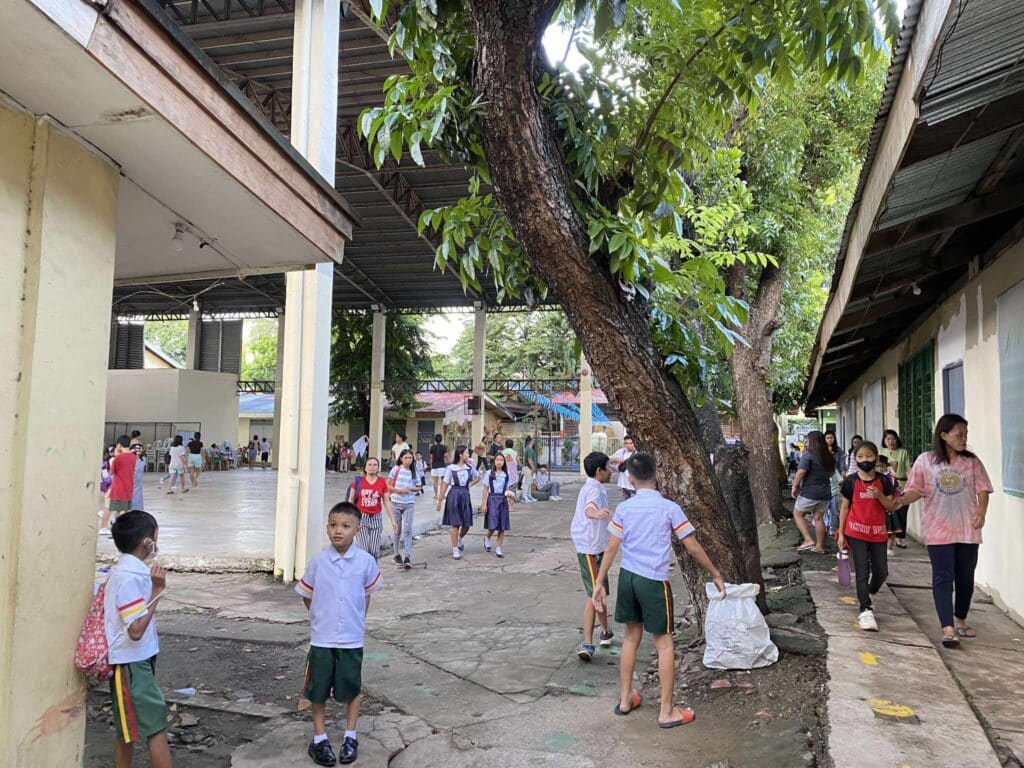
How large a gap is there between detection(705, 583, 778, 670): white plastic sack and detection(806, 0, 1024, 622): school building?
7.40 feet

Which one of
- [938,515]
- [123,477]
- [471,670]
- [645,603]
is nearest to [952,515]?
[938,515]

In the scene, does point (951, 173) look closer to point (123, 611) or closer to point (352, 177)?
point (123, 611)

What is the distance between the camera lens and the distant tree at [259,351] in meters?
48.7

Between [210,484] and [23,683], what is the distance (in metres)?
19.7

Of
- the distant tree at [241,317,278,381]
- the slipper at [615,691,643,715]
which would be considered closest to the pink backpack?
the slipper at [615,691,643,715]

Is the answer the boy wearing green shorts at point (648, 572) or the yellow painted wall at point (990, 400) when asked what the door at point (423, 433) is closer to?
the yellow painted wall at point (990, 400)

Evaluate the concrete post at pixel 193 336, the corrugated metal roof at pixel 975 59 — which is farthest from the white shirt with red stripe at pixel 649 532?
the concrete post at pixel 193 336

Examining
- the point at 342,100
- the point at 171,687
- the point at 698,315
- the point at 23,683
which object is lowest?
the point at 171,687

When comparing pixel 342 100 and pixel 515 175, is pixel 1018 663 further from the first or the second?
pixel 342 100

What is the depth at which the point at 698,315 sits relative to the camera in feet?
16.3

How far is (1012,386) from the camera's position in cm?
546

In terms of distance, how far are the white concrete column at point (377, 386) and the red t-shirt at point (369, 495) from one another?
20149 millimetres

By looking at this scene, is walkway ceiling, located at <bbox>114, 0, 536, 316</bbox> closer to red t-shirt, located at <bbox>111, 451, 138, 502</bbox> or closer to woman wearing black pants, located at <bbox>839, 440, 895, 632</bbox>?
red t-shirt, located at <bbox>111, 451, 138, 502</bbox>

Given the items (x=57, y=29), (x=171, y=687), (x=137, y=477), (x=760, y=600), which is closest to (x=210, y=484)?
(x=137, y=477)
